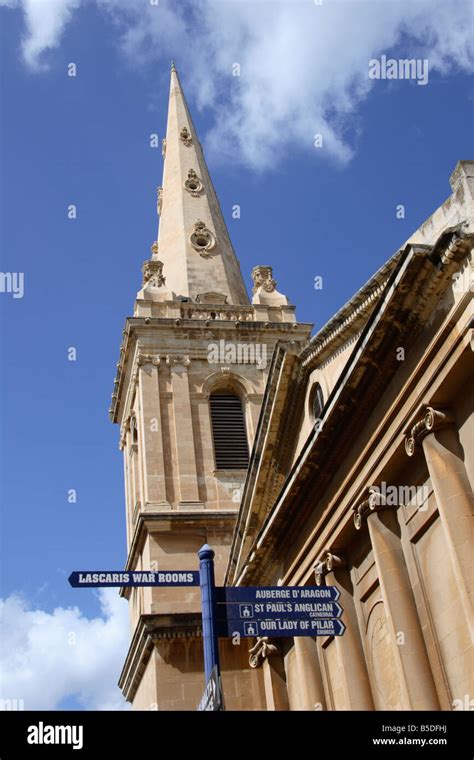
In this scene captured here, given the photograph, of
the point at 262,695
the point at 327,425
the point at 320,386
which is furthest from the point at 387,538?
the point at 262,695

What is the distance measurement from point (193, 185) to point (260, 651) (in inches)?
Answer: 920

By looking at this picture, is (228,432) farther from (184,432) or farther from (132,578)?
(132,578)

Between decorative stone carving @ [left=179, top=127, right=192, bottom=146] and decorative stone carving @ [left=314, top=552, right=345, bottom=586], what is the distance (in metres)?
28.6

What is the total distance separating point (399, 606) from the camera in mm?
16047

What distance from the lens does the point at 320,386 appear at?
2169cm

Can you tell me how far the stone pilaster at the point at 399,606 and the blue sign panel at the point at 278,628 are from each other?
262cm

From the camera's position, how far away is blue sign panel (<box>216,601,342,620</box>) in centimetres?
1263

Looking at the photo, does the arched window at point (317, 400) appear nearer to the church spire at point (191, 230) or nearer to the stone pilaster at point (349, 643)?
the stone pilaster at point (349, 643)

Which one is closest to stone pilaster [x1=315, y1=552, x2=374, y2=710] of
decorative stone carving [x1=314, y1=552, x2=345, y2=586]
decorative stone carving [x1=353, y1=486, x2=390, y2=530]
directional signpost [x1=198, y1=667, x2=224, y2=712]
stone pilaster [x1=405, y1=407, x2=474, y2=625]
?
decorative stone carving [x1=314, y1=552, x2=345, y2=586]

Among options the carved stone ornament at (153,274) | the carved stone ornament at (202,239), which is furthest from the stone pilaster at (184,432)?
the carved stone ornament at (202,239)

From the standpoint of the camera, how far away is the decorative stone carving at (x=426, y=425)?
14633 mm

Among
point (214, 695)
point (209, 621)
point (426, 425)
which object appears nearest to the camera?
point (214, 695)

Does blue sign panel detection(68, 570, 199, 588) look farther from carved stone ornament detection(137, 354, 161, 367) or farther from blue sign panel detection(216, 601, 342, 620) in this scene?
carved stone ornament detection(137, 354, 161, 367)
